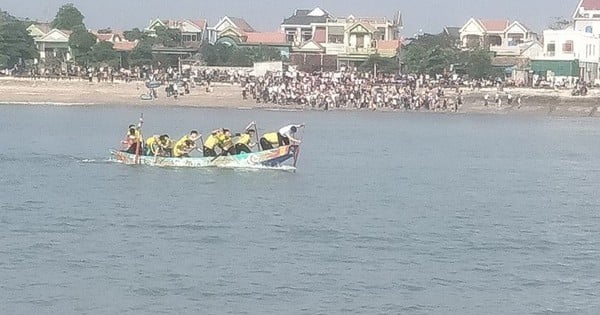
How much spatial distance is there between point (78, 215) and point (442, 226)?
7464mm

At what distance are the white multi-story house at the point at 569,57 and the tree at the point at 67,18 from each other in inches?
1727

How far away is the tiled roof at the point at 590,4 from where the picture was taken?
9650 cm

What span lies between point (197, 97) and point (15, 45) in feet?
63.4

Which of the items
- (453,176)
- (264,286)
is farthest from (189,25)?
(264,286)

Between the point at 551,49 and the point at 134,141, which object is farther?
the point at 551,49

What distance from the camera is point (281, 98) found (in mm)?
72688

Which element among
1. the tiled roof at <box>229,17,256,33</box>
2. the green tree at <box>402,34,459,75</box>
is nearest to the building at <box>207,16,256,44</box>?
the tiled roof at <box>229,17,256,33</box>

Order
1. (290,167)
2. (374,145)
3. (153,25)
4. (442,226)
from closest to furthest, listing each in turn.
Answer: (442,226) → (290,167) → (374,145) → (153,25)

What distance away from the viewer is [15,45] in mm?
86688

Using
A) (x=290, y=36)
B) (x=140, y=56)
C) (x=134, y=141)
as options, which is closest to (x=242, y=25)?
(x=290, y=36)

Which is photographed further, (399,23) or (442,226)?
(399,23)

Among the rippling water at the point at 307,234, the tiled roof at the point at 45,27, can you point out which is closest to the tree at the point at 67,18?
the tiled roof at the point at 45,27

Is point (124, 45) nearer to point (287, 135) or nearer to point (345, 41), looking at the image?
point (345, 41)

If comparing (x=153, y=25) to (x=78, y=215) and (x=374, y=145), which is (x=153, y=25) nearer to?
(x=374, y=145)
